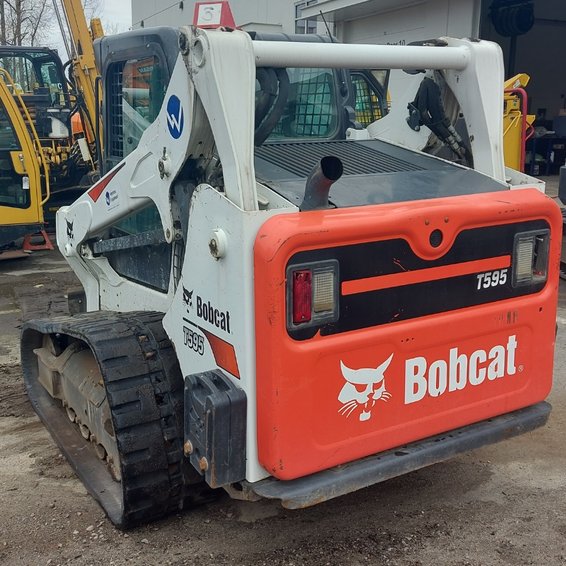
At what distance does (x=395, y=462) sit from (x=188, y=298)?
96 cm

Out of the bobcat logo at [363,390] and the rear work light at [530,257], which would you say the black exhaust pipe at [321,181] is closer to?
the bobcat logo at [363,390]

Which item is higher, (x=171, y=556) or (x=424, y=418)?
(x=424, y=418)

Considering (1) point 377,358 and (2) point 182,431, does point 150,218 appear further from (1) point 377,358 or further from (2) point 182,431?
(1) point 377,358

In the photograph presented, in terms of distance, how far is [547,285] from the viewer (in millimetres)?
2891

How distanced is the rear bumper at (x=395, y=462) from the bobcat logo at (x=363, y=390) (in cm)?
19

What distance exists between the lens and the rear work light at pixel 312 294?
7.50 ft

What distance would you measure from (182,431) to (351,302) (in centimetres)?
91

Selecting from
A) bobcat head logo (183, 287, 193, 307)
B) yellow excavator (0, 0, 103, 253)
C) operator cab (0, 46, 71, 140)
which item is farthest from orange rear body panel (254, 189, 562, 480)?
operator cab (0, 46, 71, 140)

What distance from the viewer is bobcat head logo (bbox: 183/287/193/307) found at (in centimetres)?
267

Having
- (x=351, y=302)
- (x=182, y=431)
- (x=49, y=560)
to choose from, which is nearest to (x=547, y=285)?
(x=351, y=302)

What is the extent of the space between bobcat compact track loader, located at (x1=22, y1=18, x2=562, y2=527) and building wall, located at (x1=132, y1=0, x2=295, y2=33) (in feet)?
31.8

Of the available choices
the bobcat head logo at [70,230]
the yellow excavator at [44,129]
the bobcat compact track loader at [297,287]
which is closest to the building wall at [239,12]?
the yellow excavator at [44,129]

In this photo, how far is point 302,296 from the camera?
2.31 meters

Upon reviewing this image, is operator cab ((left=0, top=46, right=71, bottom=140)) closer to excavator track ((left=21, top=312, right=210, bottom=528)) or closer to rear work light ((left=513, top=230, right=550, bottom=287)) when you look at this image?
excavator track ((left=21, top=312, right=210, bottom=528))
